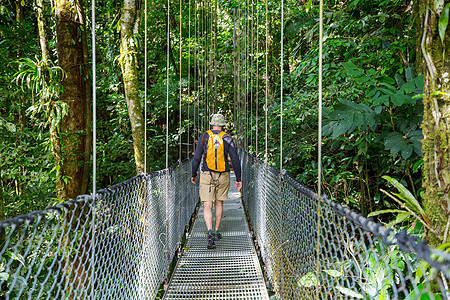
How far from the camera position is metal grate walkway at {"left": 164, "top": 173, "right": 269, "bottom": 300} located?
1878mm

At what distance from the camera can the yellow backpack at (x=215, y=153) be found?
8.51ft

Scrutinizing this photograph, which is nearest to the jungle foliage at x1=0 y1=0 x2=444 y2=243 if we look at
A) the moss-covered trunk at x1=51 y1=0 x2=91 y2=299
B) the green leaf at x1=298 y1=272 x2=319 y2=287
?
the moss-covered trunk at x1=51 y1=0 x2=91 y2=299

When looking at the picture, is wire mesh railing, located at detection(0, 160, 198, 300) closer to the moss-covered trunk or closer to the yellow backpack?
the yellow backpack

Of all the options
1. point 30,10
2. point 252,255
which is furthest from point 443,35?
point 30,10

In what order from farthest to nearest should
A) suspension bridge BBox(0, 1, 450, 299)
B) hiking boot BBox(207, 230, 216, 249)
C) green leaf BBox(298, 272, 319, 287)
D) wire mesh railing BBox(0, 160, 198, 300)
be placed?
hiking boot BBox(207, 230, 216, 249) → green leaf BBox(298, 272, 319, 287) → wire mesh railing BBox(0, 160, 198, 300) → suspension bridge BBox(0, 1, 450, 299)

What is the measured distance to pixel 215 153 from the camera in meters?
2.60

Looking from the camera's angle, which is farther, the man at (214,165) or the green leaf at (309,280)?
the man at (214,165)

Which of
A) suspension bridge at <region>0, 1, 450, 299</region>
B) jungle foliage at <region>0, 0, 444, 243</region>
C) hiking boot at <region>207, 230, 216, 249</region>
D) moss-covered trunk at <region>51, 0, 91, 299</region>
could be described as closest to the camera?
suspension bridge at <region>0, 1, 450, 299</region>

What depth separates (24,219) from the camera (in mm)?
663

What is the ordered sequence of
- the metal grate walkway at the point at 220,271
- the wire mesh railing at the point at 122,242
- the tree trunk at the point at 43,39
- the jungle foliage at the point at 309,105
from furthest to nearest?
1. the tree trunk at the point at 43,39
2. the metal grate walkway at the point at 220,271
3. the jungle foliage at the point at 309,105
4. the wire mesh railing at the point at 122,242

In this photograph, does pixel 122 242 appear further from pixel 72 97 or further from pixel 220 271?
pixel 72 97

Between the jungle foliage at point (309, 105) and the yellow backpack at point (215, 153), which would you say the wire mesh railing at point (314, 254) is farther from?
the yellow backpack at point (215, 153)

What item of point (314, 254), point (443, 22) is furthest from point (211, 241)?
point (443, 22)

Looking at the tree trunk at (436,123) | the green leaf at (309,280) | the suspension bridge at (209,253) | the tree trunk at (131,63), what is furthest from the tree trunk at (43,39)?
the tree trunk at (436,123)
